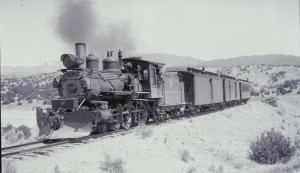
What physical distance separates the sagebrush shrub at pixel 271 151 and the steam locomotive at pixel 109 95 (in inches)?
203

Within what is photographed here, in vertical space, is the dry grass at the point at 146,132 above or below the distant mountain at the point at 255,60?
below

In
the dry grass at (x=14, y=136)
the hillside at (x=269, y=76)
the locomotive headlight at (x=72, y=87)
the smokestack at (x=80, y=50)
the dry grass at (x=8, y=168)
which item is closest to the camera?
the dry grass at (x=8, y=168)

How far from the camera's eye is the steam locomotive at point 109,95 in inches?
459

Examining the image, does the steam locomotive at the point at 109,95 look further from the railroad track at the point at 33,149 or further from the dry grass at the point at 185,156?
the dry grass at the point at 185,156

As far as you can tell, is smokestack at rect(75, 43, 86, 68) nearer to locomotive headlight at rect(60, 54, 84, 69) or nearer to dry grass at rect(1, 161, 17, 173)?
locomotive headlight at rect(60, 54, 84, 69)

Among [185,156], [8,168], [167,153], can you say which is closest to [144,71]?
[167,153]

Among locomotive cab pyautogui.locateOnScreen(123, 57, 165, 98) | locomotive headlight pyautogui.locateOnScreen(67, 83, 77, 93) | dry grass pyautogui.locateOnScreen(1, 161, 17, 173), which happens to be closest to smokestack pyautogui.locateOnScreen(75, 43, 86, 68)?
locomotive headlight pyautogui.locateOnScreen(67, 83, 77, 93)

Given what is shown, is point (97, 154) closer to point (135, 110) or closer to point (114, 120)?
point (114, 120)

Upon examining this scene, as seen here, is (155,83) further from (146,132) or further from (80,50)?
(80,50)

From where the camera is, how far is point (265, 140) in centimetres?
1424

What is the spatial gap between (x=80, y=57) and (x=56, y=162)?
5451 millimetres

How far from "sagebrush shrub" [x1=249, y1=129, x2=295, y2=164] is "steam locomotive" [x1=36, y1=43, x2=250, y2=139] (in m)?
5.15

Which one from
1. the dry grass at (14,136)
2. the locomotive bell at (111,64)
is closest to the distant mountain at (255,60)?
the locomotive bell at (111,64)

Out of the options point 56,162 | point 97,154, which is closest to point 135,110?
point 97,154
